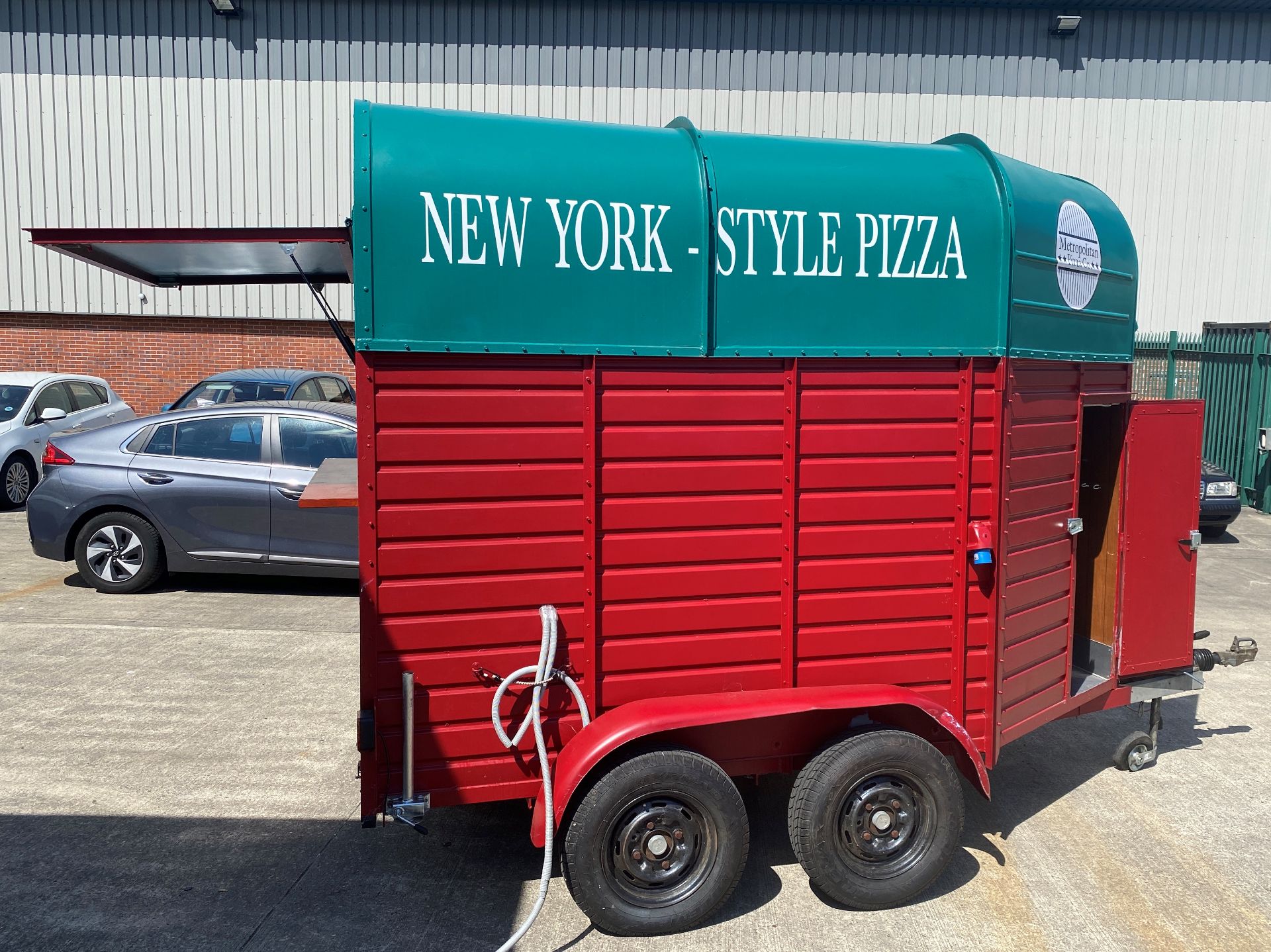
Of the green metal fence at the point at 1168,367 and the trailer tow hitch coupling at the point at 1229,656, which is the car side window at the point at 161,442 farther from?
the green metal fence at the point at 1168,367

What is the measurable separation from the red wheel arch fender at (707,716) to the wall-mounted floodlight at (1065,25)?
1766cm

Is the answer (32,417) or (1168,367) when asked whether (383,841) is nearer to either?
(32,417)

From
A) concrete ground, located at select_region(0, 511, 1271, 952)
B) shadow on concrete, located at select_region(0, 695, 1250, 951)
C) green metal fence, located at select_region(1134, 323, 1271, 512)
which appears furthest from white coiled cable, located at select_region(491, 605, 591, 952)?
green metal fence, located at select_region(1134, 323, 1271, 512)

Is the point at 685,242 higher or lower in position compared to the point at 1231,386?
higher

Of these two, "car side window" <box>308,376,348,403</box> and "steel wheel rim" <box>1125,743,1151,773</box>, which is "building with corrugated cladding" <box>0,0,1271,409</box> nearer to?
"car side window" <box>308,376,348,403</box>

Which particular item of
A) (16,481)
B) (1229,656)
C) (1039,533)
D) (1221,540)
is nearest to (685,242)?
(1039,533)

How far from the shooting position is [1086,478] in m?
5.76

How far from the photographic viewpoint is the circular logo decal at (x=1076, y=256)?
4.62 m

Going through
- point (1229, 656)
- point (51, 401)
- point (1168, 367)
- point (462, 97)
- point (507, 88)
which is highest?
point (507, 88)

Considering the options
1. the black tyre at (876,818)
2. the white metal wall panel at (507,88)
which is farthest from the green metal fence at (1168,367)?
the black tyre at (876,818)

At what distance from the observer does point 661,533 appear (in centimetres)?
412

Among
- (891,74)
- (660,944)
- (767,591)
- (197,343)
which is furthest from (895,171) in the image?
(197,343)

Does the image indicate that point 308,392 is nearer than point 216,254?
No

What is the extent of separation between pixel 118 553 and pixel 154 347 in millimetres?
11748
